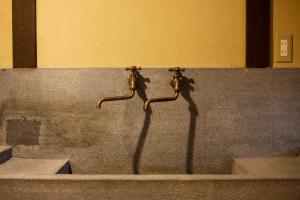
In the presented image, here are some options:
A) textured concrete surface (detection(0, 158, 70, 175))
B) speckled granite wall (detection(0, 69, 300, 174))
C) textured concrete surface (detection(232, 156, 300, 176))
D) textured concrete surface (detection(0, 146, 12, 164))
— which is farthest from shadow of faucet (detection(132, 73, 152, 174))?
textured concrete surface (detection(0, 146, 12, 164))

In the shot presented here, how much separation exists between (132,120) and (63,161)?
0.33 meters

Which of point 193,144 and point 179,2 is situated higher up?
point 179,2

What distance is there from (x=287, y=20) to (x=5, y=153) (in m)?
1.30

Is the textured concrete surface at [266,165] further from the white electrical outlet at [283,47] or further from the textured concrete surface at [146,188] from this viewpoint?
the white electrical outlet at [283,47]

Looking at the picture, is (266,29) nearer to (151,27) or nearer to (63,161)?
(151,27)

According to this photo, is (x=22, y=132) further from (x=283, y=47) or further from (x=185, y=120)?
(x=283, y=47)

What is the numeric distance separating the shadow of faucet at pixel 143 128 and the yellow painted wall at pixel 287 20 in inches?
22.5

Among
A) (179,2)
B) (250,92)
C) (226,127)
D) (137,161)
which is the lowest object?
(137,161)

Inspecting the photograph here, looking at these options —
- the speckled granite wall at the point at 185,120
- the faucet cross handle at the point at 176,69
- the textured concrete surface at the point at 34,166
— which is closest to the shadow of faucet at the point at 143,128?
the speckled granite wall at the point at 185,120

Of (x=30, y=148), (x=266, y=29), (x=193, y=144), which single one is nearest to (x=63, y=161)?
(x=30, y=148)

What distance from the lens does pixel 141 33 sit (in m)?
1.35

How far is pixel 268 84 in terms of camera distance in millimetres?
1318

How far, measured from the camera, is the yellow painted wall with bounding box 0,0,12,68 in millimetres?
1341

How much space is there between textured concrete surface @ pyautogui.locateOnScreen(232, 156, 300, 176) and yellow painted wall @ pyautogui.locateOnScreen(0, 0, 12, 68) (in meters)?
1.04
